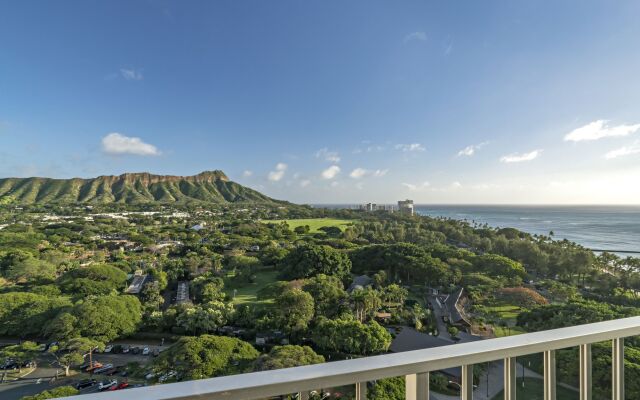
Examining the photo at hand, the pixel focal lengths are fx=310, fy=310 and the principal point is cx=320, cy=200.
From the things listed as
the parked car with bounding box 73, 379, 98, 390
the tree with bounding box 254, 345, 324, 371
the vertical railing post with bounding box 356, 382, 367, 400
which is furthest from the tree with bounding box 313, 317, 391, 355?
the vertical railing post with bounding box 356, 382, 367, 400

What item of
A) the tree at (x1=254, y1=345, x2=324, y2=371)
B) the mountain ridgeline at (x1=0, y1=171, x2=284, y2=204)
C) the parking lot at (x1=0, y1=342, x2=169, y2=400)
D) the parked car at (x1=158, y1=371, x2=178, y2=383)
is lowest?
the parking lot at (x1=0, y1=342, x2=169, y2=400)

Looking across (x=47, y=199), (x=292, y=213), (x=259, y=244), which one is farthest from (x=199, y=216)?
(x=47, y=199)

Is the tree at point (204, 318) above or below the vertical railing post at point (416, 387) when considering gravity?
below

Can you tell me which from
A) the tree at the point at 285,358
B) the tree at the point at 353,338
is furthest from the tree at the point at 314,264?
the tree at the point at 285,358

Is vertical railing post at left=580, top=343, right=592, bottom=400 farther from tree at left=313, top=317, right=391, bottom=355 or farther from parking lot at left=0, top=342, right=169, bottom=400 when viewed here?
parking lot at left=0, top=342, right=169, bottom=400

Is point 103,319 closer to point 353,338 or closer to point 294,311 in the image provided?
point 294,311

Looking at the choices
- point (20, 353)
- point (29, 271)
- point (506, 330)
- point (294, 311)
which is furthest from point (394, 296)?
point (29, 271)

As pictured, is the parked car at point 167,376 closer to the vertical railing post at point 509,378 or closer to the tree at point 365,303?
the tree at point 365,303
